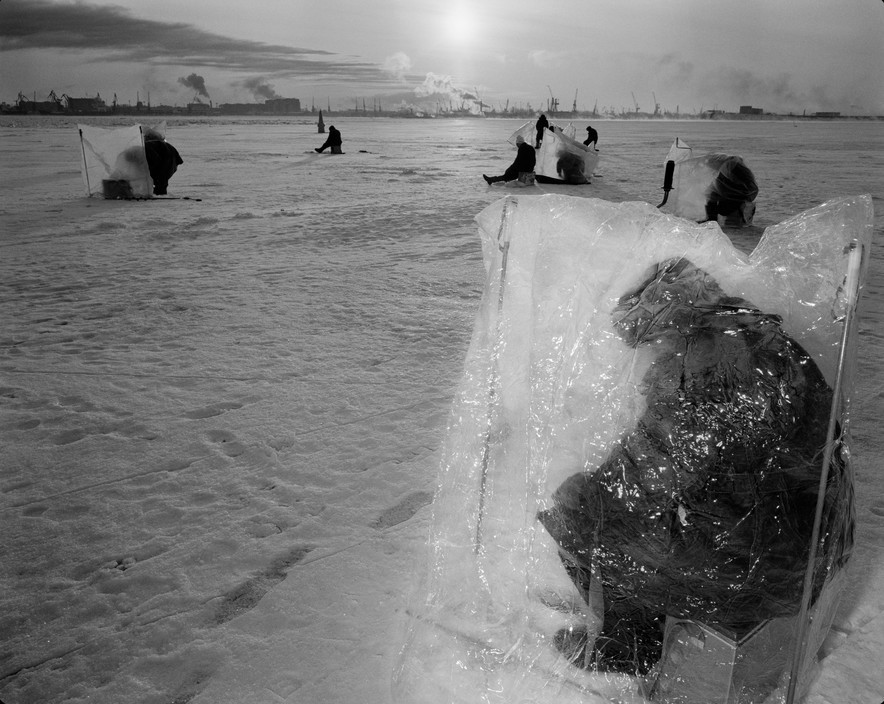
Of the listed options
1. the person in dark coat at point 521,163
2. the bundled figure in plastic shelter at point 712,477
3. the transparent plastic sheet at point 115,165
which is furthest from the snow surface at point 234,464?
the person in dark coat at point 521,163

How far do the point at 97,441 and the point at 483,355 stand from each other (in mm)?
2645

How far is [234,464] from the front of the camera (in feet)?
11.2

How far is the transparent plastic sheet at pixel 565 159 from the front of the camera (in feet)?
47.5

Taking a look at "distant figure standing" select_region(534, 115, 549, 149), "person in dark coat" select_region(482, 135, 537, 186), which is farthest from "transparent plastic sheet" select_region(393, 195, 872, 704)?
"distant figure standing" select_region(534, 115, 549, 149)

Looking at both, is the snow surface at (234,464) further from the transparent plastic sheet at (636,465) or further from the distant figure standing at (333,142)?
the distant figure standing at (333,142)

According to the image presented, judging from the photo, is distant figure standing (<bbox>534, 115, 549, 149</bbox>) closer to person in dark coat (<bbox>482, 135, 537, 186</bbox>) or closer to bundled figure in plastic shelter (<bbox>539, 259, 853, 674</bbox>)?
person in dark coat (<bbox>482, 135, 537, 186</bbox>)

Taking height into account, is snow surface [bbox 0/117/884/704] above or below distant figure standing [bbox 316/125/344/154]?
below

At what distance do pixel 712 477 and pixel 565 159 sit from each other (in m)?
14.0

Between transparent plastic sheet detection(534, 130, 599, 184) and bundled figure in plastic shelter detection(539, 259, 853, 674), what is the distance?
1360cm

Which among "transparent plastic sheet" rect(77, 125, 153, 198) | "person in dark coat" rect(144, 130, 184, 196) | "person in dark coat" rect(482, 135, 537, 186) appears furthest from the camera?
"person in dark coat" rect(482, 135, 537, 186)

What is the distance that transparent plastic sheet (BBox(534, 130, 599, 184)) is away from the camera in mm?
14484

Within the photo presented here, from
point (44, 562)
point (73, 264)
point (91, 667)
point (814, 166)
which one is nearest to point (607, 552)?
point (91, 667)

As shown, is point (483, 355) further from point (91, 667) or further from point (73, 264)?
point (73, 264)

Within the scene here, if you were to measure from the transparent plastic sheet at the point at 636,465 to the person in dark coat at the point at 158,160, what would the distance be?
11829 millimetres
